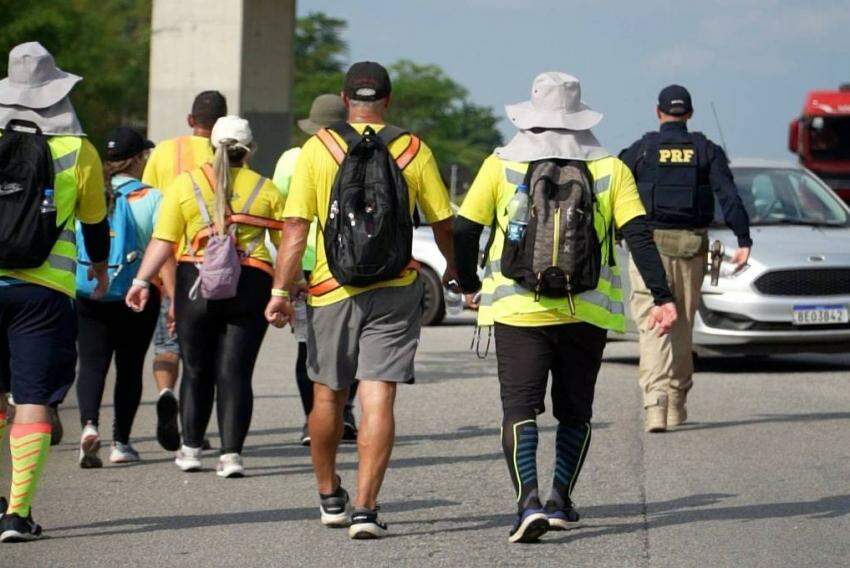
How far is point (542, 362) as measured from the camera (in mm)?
7637

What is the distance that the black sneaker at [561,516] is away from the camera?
309 inches

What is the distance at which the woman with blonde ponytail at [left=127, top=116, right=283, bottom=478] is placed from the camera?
931cm

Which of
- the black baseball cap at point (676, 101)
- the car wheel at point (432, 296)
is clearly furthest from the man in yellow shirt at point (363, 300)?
the car wheel at point (432, 296)

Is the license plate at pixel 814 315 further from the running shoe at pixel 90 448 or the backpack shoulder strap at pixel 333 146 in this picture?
the backpack shoulder strap at pixel 333 146

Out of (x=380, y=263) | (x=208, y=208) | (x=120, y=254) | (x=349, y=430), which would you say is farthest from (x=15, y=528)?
(x=349, y=430)

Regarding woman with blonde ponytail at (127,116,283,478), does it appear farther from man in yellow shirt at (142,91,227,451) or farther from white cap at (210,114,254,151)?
man in yellow shirt at (142,91,227,451)

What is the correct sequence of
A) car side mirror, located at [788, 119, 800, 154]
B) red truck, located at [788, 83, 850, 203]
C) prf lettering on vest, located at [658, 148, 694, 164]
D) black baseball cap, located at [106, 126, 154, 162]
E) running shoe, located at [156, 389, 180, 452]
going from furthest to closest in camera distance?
1. car side mirror, located at [788, 119, 800, 154]
2. red truck, located at [788, 83, 850, 203]
3. prf lettering on vest, located at [658, 148, 694, 164]
4. black baseball cap, located at [106, 126, 154, 162]
5. running shoe, located at [156, 389, 180, 452]

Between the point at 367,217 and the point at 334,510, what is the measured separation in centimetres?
133

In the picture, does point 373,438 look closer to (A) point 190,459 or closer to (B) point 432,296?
(A) point 190,459

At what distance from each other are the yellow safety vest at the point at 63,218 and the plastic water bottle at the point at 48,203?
0.12 feet

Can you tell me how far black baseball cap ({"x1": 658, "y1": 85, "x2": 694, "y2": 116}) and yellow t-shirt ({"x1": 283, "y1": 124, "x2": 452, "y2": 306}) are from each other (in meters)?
3.99

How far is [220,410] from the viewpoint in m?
9.49

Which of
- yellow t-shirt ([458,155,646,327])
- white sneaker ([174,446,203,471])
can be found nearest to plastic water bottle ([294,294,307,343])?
white sneaker ([174,446,203,471])

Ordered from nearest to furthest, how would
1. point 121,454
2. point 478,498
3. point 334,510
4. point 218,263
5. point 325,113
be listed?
point 334,510, point 478,498, point 218,263, point 121,454, point 325,113
